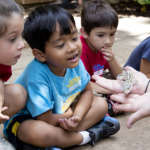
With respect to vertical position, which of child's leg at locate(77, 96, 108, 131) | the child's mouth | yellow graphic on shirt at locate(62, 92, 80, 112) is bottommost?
child's leg at locate(77, 96, 108, 131)

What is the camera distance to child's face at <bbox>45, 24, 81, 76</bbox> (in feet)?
5.20

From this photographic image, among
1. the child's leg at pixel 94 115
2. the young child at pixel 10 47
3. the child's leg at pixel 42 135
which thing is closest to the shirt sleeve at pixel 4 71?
the young child at pixel 10 47

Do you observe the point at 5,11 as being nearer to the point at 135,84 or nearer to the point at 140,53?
the point at 135,84

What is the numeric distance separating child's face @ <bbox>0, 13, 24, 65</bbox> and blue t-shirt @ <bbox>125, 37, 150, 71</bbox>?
1.08m

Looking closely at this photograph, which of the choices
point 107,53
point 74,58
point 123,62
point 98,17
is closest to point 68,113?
point 74,58

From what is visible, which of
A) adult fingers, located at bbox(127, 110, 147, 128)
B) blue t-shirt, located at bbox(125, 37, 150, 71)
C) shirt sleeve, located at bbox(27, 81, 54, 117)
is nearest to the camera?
adult fingers, located at bbox(127, 110, 147, 128)

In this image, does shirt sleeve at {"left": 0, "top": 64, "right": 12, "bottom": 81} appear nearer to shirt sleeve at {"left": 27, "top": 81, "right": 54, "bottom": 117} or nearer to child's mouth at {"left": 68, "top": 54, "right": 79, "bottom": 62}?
shirt sleeve at {"left": 27, "top": 81, "right": 54, "bottom": 117}

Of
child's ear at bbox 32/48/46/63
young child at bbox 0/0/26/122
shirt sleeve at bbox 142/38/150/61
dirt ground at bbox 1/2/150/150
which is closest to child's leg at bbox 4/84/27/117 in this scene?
young child at bbox 0/0/26/122

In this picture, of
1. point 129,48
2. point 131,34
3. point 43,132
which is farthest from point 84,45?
point 131,34

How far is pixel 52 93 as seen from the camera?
1.64 meters

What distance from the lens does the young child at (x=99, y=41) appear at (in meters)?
2.13

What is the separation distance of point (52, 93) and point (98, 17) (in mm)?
805

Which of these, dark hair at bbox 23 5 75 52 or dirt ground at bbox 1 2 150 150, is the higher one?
dark hair at bbox 23 5 75 52

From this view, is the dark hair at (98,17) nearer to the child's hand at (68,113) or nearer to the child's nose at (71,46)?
the child's nose at (71,46)
